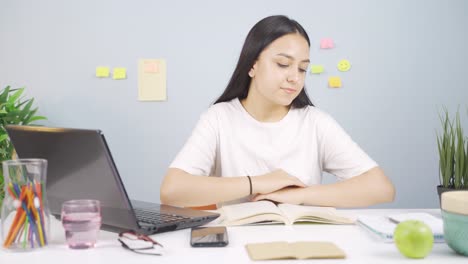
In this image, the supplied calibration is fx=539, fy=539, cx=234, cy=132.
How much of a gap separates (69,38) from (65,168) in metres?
2.30

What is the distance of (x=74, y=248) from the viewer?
1066 mm

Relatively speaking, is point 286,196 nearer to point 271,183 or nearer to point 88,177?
point 271,183

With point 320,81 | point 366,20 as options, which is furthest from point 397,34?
point 320,81

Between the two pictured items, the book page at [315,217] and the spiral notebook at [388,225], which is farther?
the book page at [315,217]

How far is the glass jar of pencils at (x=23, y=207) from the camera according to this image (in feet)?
3.44

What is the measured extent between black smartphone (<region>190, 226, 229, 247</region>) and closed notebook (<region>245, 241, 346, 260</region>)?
59mm

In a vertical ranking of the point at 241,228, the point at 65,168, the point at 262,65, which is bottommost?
the point at 241,228

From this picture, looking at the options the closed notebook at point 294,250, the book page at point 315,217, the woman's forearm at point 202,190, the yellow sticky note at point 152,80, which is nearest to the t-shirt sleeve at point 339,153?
the woman's forearm at point 202,190

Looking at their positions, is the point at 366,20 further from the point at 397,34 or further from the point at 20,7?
the point at 20,7

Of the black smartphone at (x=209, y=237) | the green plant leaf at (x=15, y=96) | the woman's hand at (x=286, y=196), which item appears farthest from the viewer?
the green plant leaf at (x=15, y=96)

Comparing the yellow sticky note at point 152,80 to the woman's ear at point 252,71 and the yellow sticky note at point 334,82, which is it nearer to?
the yellow sticky note at point 334,82

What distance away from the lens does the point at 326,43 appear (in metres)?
3.28

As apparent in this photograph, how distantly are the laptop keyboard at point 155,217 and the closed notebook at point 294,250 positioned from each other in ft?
0.85

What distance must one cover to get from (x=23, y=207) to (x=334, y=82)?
251cm
